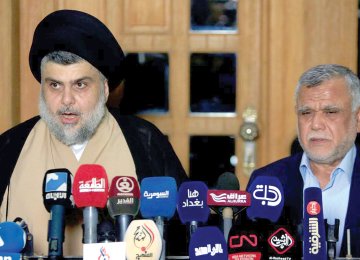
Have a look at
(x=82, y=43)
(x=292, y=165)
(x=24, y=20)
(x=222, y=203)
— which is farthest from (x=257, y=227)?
(x=24, y=20)

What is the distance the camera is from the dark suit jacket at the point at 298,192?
2.97 metres

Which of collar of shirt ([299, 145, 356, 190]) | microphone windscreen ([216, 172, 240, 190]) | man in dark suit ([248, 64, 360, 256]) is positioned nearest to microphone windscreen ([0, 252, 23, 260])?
microphone windscreen ([216, 172, 240, 190])

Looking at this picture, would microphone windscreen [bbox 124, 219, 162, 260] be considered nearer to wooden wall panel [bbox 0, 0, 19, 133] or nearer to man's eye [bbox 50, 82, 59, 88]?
man's eye [bbox 50, 82, 59, 88]

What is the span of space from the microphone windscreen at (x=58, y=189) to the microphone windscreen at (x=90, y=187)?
56 mm

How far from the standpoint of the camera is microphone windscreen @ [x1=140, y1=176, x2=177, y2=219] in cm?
261

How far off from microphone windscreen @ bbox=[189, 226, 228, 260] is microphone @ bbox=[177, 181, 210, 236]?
0.56ft

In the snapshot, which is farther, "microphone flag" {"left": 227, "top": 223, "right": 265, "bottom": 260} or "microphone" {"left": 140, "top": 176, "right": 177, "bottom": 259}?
"microphone" {"left": 140, "top": 176, "right": 177, "bottom": 259}

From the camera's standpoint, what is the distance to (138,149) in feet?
10.9

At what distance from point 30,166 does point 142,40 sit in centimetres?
109

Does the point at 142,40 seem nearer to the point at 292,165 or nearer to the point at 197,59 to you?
the point at 197,59

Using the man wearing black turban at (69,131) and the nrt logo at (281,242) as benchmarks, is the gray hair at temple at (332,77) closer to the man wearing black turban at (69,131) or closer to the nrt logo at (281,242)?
the man wearing black turban at (69,131)

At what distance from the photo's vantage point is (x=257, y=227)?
2.53 m

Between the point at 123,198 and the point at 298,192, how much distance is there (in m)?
0.77

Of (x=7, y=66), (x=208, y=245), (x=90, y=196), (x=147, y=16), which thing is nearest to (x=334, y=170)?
(x=208, y=245)
